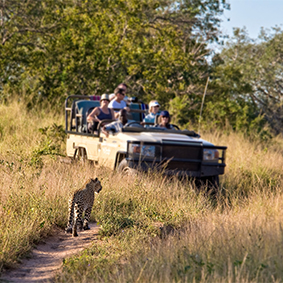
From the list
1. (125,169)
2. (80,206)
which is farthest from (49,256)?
(125,169)

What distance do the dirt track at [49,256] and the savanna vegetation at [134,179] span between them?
0.37 ft

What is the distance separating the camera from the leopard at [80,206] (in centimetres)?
530

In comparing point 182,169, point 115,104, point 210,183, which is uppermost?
point 115,104

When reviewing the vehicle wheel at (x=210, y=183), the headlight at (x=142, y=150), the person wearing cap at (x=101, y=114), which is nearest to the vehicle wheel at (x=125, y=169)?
the headlight at (x=142, y=150)

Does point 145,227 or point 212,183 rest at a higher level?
point 212,183

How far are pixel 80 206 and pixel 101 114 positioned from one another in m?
3.87

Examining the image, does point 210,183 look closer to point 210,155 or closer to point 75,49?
point 210,155

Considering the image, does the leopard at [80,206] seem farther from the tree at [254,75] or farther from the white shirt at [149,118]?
the tree at [254,75]

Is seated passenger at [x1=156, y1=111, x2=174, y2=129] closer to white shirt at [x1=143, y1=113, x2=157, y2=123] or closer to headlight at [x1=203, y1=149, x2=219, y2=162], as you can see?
white shirt at [x1=143, y1=113, x2=157, y2=123]

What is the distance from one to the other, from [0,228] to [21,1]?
1098 cm

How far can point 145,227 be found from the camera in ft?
18.2

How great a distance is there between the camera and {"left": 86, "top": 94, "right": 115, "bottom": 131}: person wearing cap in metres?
8.77

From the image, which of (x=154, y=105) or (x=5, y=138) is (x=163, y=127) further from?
(x=5, y=138)

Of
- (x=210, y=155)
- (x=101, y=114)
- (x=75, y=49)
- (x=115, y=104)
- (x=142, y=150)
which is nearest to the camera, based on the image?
(x=142, y=150)
